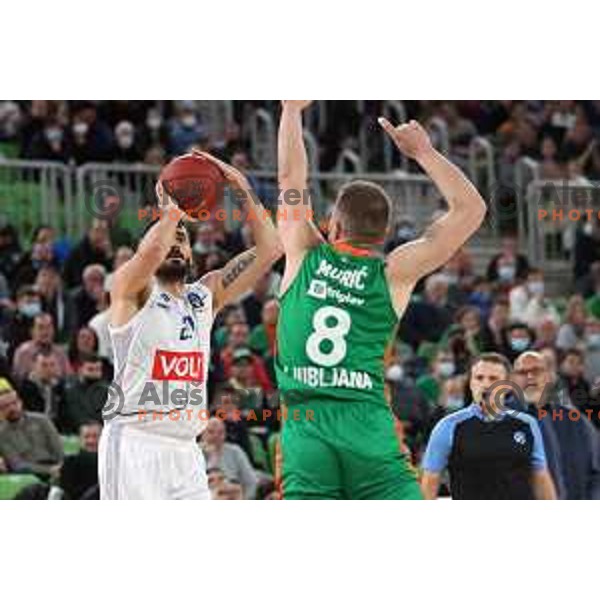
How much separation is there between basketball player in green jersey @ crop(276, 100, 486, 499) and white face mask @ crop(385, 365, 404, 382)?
8.13 metres

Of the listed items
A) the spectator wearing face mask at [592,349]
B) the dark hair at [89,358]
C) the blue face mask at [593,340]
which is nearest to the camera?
the dark hair at [89,358]

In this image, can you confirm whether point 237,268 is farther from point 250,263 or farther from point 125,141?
point 125,141

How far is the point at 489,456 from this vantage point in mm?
13680

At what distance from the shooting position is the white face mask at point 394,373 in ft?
64.2

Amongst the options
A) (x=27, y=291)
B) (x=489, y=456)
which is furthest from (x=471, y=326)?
(x=489, y=456)

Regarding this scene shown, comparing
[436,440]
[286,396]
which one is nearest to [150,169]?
[436,440]

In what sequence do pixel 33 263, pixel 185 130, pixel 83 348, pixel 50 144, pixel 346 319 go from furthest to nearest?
pixel 185 130, pixel 50 144, pixel 33 263, pixel 83 348, pixel 346 319

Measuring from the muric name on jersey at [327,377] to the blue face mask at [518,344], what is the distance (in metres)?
9.16

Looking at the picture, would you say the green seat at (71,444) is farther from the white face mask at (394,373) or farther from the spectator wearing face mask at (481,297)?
the spectator wearing face mask at (481,297)

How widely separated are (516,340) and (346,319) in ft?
30.3

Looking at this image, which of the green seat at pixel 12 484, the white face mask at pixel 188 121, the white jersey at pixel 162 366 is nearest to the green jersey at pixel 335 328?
the white jersey at pixel 162 366

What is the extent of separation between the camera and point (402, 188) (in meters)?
23.1

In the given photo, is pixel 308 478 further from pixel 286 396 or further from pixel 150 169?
pixel 150 169
